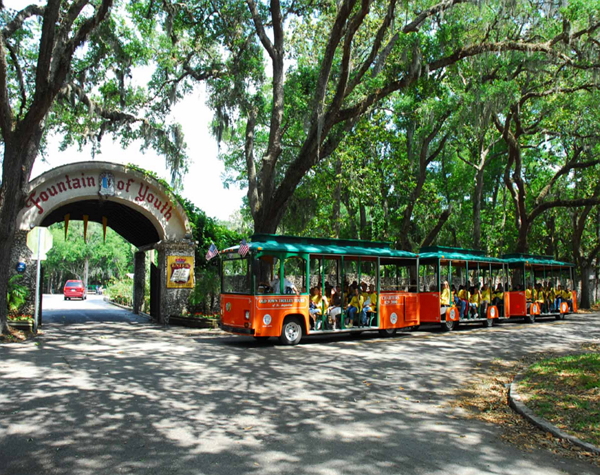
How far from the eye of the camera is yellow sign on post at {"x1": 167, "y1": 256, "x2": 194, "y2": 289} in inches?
845

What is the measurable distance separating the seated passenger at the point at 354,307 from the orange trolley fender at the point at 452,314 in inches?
174

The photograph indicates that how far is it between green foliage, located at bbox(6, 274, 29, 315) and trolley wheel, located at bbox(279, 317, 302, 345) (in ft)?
28.6

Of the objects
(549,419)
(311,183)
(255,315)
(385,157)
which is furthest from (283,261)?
(385,157)

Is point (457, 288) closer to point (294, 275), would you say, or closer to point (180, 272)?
point (294, 275)

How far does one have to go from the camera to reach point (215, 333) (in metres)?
17.9

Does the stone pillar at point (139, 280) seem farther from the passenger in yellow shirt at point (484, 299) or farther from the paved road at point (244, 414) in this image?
the passenger in yellow shirt at point (484, 299)

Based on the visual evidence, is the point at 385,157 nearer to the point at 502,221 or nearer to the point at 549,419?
the point at 502,221

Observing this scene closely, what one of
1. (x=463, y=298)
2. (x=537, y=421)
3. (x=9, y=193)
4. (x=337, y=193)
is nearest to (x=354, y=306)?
(x=463, y=298)

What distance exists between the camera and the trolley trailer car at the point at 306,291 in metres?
14.1

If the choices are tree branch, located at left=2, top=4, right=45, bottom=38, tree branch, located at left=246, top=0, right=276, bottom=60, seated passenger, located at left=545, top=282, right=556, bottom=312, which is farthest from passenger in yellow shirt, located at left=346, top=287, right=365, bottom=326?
seated passenger, located at left=545, top=282, right=556, bottom=312

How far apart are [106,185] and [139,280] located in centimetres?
893

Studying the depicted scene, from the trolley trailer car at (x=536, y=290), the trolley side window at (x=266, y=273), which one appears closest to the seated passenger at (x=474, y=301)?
the trolley trailer car at (x=536, y=290)

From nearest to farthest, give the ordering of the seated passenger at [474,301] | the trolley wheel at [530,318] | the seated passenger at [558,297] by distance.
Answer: the seated passenger at [474,301]
the trolley wheel at [530,318]
the seated passenger at [558,297]

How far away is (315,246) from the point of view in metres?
15.6
